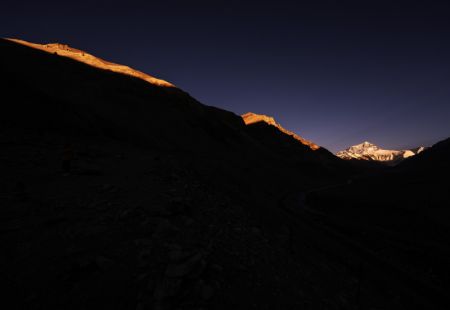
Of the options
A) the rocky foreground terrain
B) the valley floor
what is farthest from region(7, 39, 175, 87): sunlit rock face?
the valley floor

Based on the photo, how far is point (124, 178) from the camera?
1233 cm

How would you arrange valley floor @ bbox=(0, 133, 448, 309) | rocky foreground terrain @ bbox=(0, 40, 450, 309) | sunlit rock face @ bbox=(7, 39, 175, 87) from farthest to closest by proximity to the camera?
sunlit rock face @ bbox=(7, 39, 175, 87) → rocky foreground terrain @ bbox=(0, 40, 450, 309) → valley floor @ bbox=(0, 133, 448, 309)

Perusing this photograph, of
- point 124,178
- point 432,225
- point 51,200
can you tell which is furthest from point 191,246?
point 432,225

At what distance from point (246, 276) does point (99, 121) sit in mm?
31806

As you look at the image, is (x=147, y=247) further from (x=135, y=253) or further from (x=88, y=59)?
(x=88, y=59)

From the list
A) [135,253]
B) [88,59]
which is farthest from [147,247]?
[88,59]

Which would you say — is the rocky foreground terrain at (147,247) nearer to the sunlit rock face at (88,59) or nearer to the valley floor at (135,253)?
the valley floor at (135,253)

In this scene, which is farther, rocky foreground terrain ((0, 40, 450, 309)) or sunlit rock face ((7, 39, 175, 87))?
sunlit rock face ((7, 39, 175, 87))

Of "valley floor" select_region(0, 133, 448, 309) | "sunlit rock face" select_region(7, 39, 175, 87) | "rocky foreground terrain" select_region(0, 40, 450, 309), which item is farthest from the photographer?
"sunlit rock face" select_region(7, 39, 175, 87)

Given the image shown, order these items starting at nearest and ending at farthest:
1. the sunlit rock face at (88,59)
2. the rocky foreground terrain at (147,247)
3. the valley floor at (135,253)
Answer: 1. the valley floor at (135,253)
2. the rocky foreground terrain at (147,247)
3. the sunlit rock face at (88,59)

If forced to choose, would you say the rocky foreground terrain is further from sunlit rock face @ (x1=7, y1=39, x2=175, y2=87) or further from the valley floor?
sunlit rock face @ (x1=7, y1=39, x2=175, y2=87)

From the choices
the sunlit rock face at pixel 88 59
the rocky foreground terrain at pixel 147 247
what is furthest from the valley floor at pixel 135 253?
the sunlit rock face at pixel 88 59

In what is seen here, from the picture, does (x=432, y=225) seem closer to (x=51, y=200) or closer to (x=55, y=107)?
(x=51, y=200)

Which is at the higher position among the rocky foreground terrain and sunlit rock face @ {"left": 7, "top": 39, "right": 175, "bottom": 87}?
sunlit rock face @ {"left": 7, "top": 39, "right": 175, "bottom": 87}
